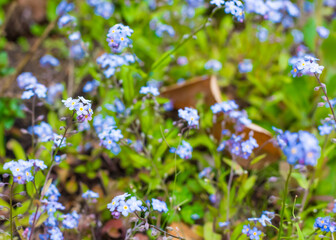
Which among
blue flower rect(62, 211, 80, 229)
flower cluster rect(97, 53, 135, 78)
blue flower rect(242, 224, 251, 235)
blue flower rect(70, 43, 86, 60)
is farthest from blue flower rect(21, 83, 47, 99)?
blue flower rect(242, 224, 251, 235)

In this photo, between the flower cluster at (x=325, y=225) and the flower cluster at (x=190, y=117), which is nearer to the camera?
the flower cluster at (x=325, y=225)

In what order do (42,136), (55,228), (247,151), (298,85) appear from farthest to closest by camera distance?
(298,85)
(42,136)
(247,151)
(55,228)

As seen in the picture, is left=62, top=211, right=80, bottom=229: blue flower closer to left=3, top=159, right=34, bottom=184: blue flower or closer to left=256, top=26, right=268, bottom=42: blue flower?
left=3, top=159, right=34, bottom=184: blue flower

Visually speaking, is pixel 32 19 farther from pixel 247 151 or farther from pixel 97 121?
pixel 247 151

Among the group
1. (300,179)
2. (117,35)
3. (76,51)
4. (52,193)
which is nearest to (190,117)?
(117,35)

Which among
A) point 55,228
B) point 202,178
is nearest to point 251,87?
point 202,178

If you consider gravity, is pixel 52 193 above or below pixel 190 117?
below

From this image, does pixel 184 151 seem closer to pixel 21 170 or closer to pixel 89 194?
pixel 89 194

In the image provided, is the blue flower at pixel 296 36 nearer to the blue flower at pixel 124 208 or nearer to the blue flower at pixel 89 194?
the blue flower at pixel 89 194

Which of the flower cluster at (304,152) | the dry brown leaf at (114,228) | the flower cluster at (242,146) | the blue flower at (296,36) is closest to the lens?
the flower cluster at (304,152)

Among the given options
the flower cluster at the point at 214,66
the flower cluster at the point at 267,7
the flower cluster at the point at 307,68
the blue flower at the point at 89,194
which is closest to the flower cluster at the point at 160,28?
the flower cluster at the point at 214,66

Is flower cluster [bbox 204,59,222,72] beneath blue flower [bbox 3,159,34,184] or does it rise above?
above
